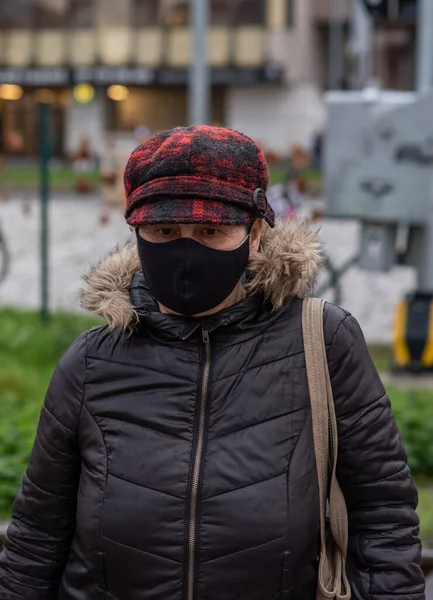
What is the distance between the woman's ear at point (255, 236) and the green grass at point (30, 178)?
18.5 metres

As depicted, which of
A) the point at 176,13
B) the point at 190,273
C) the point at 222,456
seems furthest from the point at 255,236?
the point at 176,13

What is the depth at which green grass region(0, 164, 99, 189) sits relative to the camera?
2091cm


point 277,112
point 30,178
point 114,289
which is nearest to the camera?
point 114,289

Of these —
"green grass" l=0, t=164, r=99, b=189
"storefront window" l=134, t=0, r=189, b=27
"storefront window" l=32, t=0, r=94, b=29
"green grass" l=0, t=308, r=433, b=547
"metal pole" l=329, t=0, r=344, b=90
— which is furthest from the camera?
"storefront window" l=32, t=0, r=94, b=29

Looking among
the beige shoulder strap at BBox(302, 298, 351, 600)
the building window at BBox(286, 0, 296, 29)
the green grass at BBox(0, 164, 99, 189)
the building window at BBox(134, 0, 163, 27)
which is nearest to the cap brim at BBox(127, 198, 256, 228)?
the beige shoulder strap at BBox(302, 298, 351, 600)

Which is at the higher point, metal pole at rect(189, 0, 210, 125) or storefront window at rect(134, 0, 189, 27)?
storefront window at rect(134, 0, 189, 27)

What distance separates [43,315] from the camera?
396 inches

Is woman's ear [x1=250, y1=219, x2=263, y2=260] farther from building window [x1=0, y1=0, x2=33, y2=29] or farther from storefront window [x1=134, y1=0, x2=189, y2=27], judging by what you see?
building window [x1=0, y1=0, x2=33, y2=29]

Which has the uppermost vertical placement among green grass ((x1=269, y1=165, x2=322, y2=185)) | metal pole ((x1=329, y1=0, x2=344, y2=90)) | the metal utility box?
metal pole ((x1=329, y1=0, x2=344, y2=90))

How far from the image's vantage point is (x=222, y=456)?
2.17m

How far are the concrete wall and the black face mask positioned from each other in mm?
41640

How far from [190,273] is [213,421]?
0.96ft

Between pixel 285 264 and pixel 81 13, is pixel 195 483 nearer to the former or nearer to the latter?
pixel 285 264

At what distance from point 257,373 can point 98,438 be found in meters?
0.35
